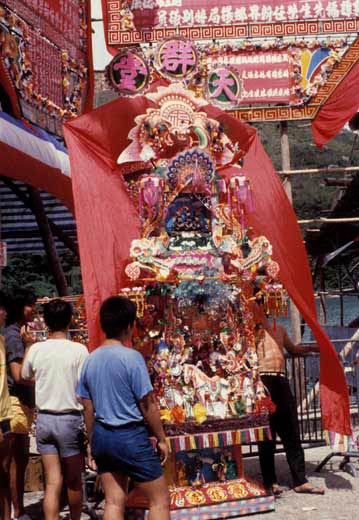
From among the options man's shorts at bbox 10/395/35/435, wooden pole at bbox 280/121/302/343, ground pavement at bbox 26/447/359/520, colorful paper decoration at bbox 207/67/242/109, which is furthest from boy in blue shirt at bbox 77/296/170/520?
wooden pole at bbox 280/121/302/343

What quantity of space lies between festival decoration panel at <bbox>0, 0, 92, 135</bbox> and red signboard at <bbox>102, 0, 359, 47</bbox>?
645mm

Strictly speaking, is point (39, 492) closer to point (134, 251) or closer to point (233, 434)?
point (233, 434)

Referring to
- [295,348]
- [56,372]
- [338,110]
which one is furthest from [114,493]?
[338,110]

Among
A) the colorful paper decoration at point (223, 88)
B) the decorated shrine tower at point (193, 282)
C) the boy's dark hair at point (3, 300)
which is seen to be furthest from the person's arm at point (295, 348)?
the boy's dark hair at point (3, 300)

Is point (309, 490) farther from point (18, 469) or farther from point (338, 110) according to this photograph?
point (338, 110)

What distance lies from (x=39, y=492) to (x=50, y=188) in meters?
3.66

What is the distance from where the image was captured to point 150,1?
45.1ft

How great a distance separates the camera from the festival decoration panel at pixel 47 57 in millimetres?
10164

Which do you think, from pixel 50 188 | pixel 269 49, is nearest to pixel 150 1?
pixel 269 49

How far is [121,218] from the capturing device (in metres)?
6.90

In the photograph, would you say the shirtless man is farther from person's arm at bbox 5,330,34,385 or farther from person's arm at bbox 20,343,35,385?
person's arm at bbox 20,343,35,385

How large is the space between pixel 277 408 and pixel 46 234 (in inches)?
225

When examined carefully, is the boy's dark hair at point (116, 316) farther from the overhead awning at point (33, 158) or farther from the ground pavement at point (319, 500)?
the overhead awning at point (33, 158)

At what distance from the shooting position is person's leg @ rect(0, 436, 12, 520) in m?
5.47
